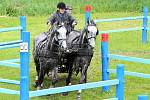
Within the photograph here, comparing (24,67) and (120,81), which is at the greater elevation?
(24,67)

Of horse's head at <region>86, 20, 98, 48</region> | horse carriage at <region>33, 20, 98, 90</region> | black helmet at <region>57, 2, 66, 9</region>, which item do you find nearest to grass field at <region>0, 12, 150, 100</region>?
horse carriage at <region>33, 20, 98, 90</region>

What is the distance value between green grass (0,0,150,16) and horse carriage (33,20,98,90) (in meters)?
16.4

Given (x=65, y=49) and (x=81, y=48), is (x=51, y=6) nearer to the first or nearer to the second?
(x=81, y=48)

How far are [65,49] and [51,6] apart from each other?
18.6 m

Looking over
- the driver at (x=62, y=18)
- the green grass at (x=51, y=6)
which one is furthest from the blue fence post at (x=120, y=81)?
the green grass at (x=51, y=6)

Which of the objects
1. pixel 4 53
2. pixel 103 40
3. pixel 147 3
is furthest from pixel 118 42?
pixel 147 3

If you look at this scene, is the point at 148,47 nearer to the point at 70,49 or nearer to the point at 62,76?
the point at 62,76

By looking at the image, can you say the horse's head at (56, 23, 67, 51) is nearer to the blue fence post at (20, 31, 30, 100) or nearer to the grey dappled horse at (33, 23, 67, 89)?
the grey dappled horse at (33, 23, 67, 89)

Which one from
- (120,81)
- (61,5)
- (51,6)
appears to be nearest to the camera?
(120,81)

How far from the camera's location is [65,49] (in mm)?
10320

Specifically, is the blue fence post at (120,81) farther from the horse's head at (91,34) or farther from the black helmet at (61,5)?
the black helmet at (61,5)

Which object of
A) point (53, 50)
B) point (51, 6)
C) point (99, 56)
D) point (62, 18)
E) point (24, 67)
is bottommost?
point (99, 56)

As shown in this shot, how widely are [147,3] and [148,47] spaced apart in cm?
1298

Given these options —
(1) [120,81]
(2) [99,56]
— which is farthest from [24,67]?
(2) [99,56]
